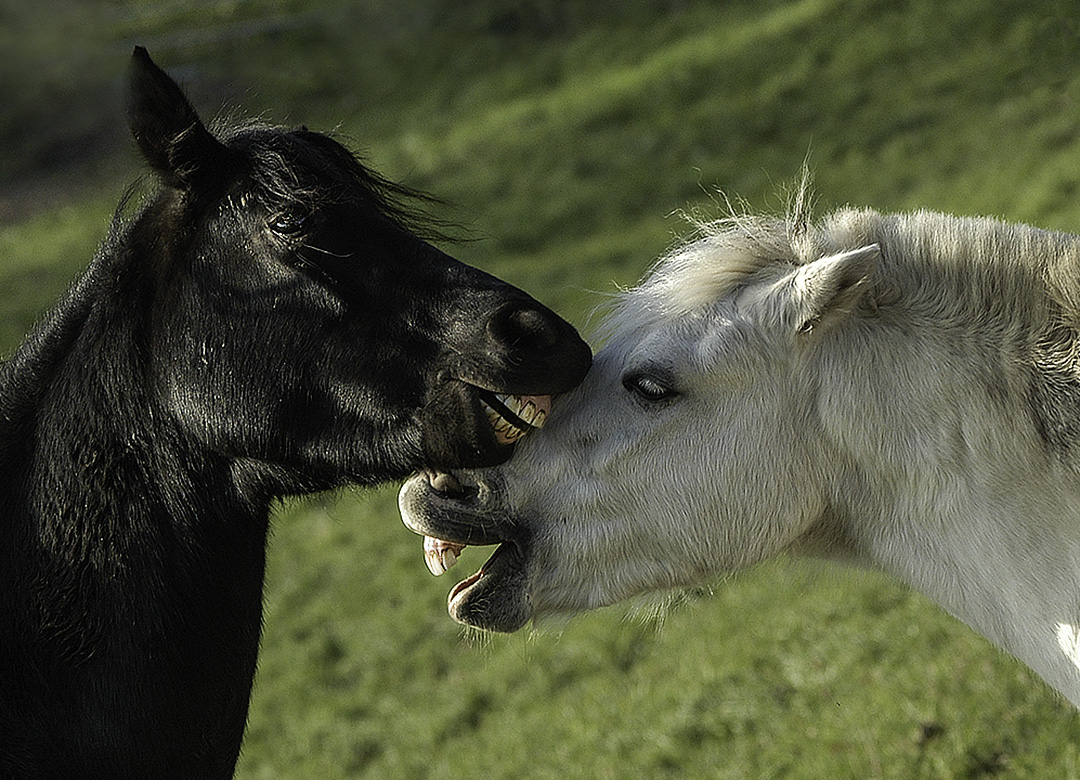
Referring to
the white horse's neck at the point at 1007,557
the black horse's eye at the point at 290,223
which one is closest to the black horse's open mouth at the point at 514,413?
the black horse's eye at the point at 290,223

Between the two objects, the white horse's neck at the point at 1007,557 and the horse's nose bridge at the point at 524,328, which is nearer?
the white horse's neck at the point at 1007,557

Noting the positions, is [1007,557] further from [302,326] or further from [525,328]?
[302,326]

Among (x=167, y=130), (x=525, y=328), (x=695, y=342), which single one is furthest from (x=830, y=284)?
(x=167, y=130)

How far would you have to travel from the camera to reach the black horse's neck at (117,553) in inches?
134

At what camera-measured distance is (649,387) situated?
358 cm

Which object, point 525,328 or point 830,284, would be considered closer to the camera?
point 830,284

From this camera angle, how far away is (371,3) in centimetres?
3350

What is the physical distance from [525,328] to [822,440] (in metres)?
0.99

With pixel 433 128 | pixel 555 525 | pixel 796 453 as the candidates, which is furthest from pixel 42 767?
pixel 433 128

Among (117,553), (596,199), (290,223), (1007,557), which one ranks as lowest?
(596,199)

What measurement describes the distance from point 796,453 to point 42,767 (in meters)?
2.46

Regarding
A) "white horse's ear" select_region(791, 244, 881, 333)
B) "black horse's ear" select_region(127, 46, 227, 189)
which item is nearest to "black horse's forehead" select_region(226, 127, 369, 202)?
"black horse's ear" select_region(127, 46, 227, 189)

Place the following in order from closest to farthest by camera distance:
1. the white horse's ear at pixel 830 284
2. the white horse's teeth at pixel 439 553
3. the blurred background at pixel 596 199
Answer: the white horse's ear at pixel 830 284
the white horse's teeth at pixel 439 553
the blurred background at pixel 596 199

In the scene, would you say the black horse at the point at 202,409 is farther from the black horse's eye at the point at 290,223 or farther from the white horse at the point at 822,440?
the white horse at the point at 822,440
